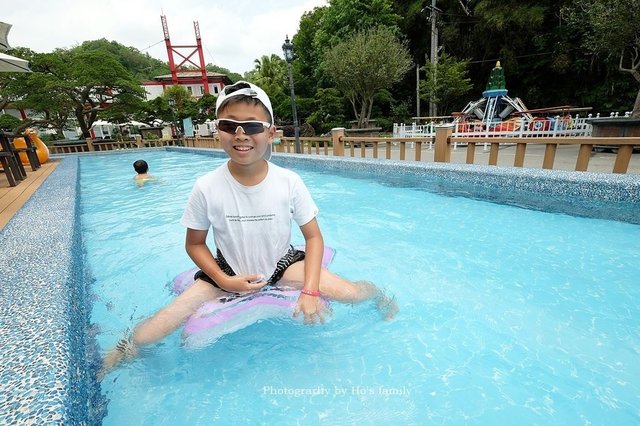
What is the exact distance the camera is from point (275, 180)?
1.72 meters

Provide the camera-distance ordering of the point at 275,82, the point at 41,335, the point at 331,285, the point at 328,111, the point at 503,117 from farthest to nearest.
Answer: the point at 275,82 → the point at 328,111 → the point at 503,117 → the point at 331,285 → the point at 41,335

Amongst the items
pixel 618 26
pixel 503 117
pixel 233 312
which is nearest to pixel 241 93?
pixel 233 312

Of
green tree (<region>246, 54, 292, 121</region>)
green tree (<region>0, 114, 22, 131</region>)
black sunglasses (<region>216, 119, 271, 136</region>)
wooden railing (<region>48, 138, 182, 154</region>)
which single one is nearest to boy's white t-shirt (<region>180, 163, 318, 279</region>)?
black sunglasses (<region>216, 119, 271, 136</region>)

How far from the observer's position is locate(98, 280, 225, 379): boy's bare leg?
163 centimetres

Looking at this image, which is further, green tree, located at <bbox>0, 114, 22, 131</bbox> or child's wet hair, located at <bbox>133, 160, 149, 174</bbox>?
green tree, located at <bbox>0, 114, 22, 131</bbox>

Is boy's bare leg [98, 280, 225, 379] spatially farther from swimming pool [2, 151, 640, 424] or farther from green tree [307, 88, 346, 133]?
green tree [307, 88, 346, 133]

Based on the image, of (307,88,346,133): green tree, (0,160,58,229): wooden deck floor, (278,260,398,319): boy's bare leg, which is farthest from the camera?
(307,88,346,133): green tree

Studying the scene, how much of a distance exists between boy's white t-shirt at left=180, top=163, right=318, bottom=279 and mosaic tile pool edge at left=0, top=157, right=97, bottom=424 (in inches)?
28.3

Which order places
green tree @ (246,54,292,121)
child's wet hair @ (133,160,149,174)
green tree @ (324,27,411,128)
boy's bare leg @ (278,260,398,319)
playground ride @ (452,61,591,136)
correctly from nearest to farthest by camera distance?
boy's bare leg @ (278,260,398,319)
child's wet hair @ (133,160,149,174)
playground ride @ (452,61,591,136)
green tree @ (324,27,411,128)
green tree @ (246,54,292,121)

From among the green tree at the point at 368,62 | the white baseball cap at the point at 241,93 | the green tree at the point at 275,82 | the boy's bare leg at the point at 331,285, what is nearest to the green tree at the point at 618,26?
the green tree at the point at 368,62

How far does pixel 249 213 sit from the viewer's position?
5.49 ft

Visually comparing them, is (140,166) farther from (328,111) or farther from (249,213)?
(328,111)

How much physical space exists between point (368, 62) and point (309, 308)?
16655mm

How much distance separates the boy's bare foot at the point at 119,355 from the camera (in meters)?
1.64
